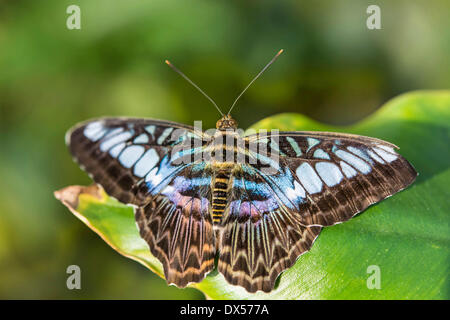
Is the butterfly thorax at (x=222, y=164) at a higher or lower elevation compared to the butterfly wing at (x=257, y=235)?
higher

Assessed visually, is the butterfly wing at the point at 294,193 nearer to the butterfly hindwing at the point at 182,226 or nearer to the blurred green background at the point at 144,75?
the butterfly hindwing at the point at 182,226

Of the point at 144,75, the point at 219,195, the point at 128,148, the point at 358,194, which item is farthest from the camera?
the point at 144,75

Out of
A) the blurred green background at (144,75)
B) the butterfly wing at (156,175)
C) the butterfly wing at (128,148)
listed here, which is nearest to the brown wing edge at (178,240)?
the butterfly wing at (156,175)

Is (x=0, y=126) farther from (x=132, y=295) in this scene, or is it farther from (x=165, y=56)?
(x=132, y=295)

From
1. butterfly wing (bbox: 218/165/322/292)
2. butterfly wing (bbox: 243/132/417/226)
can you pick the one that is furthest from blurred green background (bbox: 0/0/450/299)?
butterfly wing (bbox: 243/132/417/226)

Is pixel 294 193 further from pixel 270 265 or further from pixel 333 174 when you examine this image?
pixel 270 265

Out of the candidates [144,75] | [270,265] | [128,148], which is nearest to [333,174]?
[270,265]
